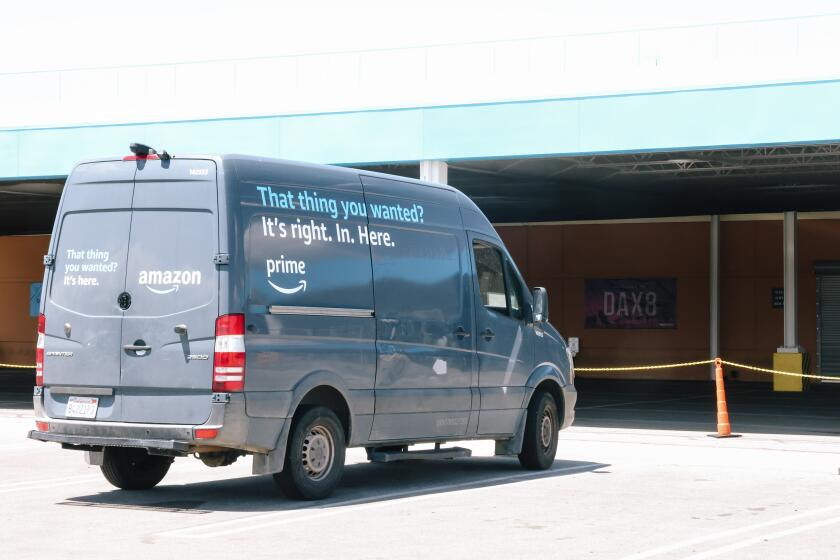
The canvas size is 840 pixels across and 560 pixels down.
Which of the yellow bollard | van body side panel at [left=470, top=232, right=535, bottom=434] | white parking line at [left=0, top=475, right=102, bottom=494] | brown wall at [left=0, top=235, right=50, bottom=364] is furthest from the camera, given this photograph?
brown wall at [left=0, top=235, right=50, bottom=364]

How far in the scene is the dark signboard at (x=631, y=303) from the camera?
129ft

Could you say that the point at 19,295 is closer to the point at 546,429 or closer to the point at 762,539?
the point at 546,429

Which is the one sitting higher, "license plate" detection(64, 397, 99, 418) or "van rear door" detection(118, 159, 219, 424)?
"van rear door" detection(118, 159, 219, 424)

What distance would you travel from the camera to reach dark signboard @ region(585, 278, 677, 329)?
39344 millimetres

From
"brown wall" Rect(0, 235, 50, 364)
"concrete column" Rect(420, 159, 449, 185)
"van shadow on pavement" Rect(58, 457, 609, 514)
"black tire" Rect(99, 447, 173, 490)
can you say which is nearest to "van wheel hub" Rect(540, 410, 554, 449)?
"van shadow on pavement" Rect(58, 457, 609, 514)

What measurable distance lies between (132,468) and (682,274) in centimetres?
2915

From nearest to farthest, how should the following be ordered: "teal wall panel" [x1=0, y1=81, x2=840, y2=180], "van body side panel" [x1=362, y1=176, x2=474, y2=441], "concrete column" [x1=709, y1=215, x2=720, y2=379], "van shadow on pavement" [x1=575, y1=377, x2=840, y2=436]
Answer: "van body side panel" [x1=362, y1=176, x2=474, y2=441] < "teal wall panel" [x1=0, y1=81, x2=840, y2=180] < "van shadow on pavement" [x1=575, y1=377, x2=840, y2=436] < "concrete column" [x1=709, y1=215, x2=720, y2=379]

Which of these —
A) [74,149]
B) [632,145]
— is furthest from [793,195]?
[74,149]

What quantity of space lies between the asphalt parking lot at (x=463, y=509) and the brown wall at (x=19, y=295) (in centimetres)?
3005

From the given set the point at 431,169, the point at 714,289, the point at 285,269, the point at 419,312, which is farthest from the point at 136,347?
the point at 714,289

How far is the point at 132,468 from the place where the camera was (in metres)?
11.9

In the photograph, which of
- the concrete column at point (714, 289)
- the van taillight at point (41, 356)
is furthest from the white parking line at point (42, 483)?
the concrete column at point (714, 289)

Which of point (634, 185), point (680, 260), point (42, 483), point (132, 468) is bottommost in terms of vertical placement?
point (42, 483)

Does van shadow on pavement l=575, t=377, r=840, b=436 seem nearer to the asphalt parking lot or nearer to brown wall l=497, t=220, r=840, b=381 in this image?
brown wall l=497, t=220, r=840, b=381
